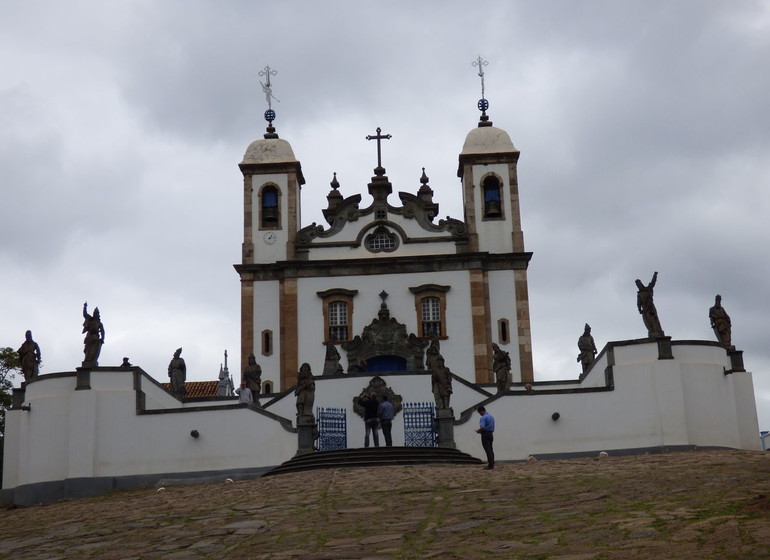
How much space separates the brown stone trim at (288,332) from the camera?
127 feet

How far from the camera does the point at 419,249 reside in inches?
1586

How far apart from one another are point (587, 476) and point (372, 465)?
241 inches

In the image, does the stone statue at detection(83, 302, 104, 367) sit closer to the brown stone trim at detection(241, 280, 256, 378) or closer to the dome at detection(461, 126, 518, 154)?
the brown stone trim at detection(241, 280, 256, 378)

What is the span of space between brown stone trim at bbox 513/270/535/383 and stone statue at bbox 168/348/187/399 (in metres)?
11.0

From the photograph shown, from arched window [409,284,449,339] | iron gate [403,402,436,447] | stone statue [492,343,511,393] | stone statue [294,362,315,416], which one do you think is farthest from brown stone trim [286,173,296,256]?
stone statue [294,362,315,416]

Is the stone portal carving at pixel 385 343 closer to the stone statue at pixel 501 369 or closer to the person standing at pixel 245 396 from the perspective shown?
the person standing at pixel 245 396

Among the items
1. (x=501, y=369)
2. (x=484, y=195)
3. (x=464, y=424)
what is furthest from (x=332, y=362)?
(x=484, y=195)

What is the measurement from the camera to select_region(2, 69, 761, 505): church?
1113 inches

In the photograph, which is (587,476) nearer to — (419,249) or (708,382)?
(708,382)

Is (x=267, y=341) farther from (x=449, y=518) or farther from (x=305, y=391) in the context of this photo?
(x=449, y=518)

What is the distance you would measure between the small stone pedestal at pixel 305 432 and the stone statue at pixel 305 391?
13 centimetres

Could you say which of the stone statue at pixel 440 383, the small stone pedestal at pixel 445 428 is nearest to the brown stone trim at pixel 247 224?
the stone statue at pixel 440 383

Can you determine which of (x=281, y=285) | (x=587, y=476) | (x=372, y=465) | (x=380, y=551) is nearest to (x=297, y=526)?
(x=380, y=551)

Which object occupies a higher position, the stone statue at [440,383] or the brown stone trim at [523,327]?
the brown stone trim at [523,327]
